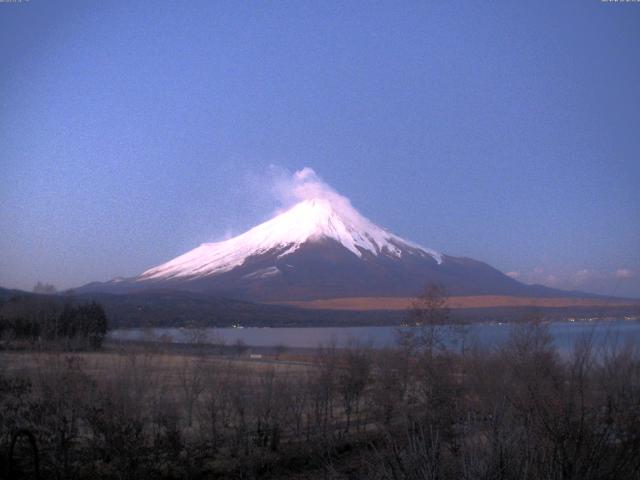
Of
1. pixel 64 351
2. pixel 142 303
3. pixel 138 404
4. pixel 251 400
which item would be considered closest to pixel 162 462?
pixel 138 404

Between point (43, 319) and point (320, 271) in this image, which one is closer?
point (43, 319)

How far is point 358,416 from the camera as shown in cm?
1664

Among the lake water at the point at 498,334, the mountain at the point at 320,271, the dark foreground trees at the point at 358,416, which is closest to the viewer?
the dark foreground trees at the point at 358,416

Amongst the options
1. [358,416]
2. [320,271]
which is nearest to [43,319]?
[358,416]

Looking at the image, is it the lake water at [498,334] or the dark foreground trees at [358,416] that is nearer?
the dark foreground trees at [358,416]

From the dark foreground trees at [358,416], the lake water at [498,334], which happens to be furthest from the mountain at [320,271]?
the dark foreground trees at [358,416]

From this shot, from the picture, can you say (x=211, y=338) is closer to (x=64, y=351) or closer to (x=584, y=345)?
(x=64, y=351)

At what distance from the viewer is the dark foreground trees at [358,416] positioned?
485 cm

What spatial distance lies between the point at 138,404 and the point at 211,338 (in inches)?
1547

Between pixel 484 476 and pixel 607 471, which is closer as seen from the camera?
pixel 484 476

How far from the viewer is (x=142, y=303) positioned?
88.1 metres

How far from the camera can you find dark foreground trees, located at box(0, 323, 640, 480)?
485 centimetres

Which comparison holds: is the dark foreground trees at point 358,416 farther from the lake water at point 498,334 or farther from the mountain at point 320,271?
the mountain at point 320,271

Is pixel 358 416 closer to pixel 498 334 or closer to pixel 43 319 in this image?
pixel 498 334
